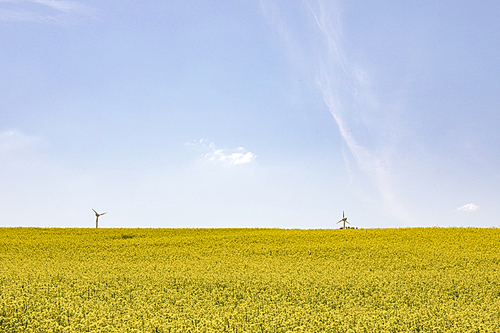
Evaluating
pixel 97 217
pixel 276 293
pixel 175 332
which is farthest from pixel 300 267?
pixel 97 217

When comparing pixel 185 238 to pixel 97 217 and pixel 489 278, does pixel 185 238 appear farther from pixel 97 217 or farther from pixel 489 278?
pixel 97 217

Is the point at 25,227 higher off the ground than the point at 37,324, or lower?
higher

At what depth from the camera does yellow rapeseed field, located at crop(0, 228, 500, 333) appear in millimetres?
8828

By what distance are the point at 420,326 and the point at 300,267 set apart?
793 cm

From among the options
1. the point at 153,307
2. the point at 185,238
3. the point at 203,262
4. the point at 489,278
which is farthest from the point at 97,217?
the point at 489,278

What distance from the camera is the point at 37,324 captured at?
341 inches

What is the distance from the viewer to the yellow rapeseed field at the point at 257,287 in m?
8.83

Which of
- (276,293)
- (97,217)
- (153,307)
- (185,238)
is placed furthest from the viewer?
(97,217)

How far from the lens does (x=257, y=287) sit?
40.8ft

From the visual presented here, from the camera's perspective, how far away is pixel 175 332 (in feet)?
26.3

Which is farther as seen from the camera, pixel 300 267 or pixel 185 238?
pixel 185 238

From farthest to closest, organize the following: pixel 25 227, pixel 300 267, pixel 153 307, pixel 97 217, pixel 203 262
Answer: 1. pixel 97 217
2. pixel 25 227
3. pixel 203 262
4. pixel 300 267
5. pixel 153 307

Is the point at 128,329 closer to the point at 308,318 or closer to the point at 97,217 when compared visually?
the point at 308,318

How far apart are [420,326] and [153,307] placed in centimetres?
689
